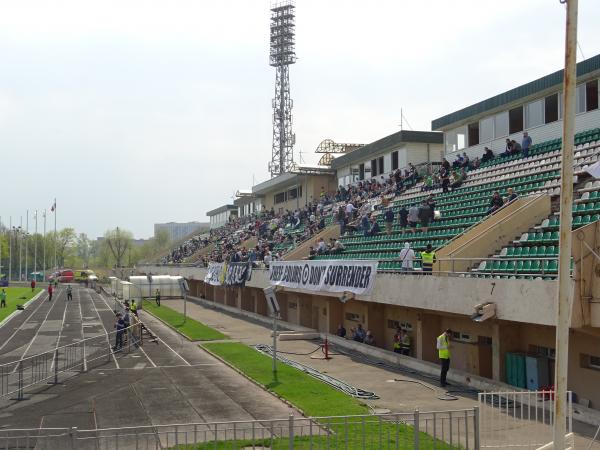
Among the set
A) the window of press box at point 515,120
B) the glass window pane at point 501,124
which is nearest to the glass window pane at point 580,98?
the window of press box at point 515,120

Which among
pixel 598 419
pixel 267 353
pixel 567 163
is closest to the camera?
pixel 567 163

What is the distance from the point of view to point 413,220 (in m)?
29.4

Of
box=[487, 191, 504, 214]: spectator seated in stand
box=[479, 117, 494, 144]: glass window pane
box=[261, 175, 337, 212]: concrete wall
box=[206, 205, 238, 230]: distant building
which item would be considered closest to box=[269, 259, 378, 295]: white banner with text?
box=[487, 191, 504, 214]: spectator seated in stand

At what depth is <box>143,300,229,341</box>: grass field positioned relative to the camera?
33.8 meters

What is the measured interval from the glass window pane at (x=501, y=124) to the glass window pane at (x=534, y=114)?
1643 mm

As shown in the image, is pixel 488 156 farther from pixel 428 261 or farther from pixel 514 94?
pixel 428 261

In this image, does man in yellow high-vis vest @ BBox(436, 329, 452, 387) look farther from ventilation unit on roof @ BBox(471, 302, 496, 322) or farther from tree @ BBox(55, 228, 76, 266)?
tree @ BBox(55, 228, 76, 266)

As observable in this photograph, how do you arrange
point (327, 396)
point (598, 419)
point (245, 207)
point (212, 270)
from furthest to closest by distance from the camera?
1. point (245, 207)
2. point (212, 270)
3. point (327, 396)
4. point (598, 419)

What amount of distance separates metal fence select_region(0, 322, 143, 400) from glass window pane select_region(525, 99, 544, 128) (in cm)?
1990

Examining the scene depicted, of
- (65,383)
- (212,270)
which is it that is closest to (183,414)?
(65,383)

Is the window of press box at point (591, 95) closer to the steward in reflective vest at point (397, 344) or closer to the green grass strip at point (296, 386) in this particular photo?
the steward in reflective vest at point (397, 344)

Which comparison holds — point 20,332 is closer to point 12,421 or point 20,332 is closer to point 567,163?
point 12,421

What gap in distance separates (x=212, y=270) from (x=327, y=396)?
3677 centimetres

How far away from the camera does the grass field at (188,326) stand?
111 ft
